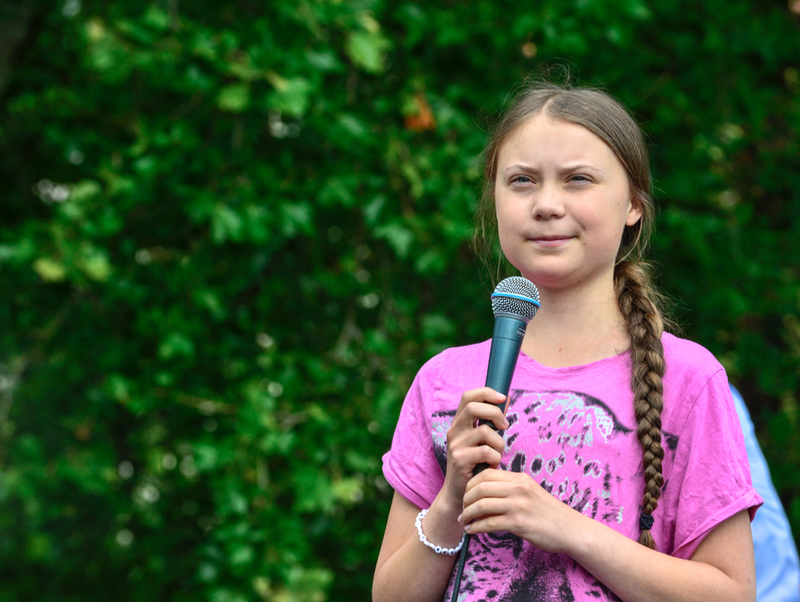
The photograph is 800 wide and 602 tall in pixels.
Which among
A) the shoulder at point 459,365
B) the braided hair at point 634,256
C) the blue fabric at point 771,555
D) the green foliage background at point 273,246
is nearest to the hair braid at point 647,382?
the braided hair at point 634,256

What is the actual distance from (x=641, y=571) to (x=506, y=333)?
1.10 ft

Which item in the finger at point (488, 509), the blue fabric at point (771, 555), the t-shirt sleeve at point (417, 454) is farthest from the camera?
the blue fabric at point (771, 555)

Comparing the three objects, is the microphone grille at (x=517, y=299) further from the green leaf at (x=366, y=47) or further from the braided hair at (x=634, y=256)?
the green leaf at (x=366, y=47)

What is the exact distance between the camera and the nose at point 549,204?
44.3 inches

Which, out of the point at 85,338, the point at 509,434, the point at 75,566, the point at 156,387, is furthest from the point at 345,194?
the point at 75,566

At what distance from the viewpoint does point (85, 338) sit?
9.44 feet

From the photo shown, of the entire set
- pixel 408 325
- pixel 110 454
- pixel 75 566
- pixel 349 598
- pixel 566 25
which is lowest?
pixel 75 566

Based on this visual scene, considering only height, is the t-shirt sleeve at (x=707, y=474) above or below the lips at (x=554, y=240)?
below

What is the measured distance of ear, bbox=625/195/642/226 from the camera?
1.24 m

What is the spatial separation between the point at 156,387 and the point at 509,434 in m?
1.76

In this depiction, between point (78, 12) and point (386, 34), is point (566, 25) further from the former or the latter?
point (78, 12)

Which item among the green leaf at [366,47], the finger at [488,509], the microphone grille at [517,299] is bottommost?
the green leaf at [366,47]

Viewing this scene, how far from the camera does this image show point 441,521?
3.67 ft

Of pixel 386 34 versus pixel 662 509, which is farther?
pixel 386 34
